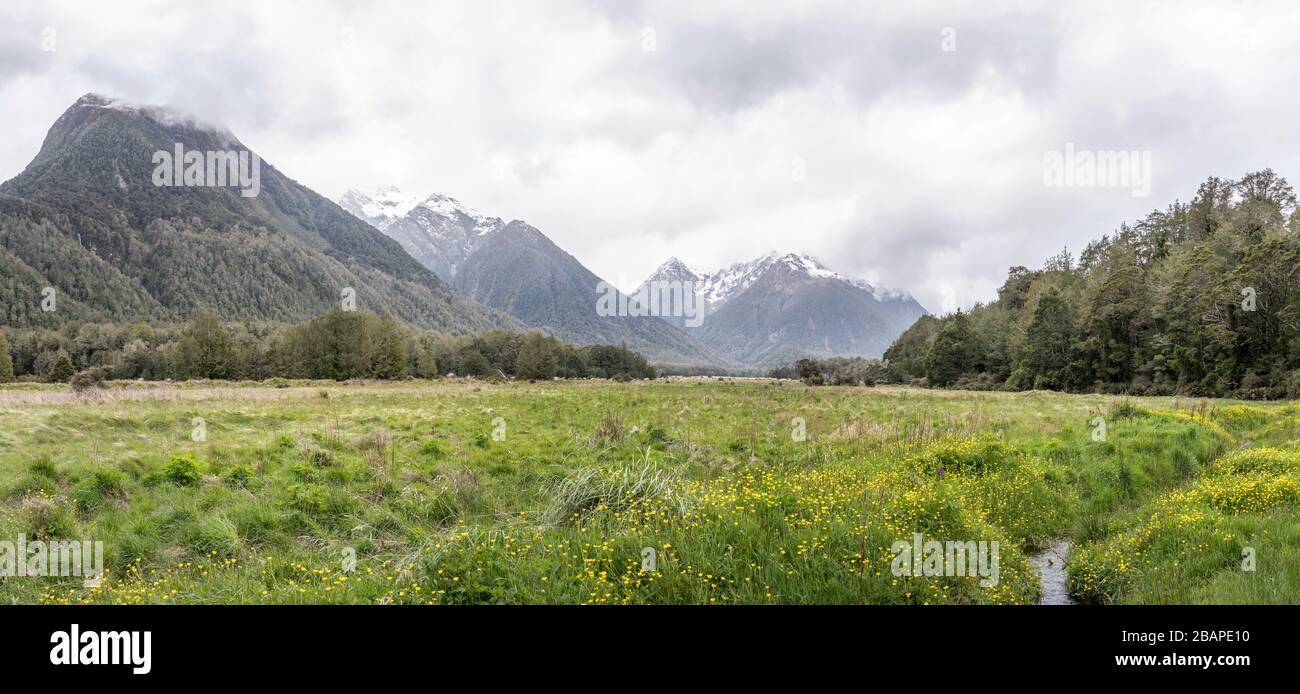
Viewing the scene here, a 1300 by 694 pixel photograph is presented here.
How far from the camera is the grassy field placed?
264 inches

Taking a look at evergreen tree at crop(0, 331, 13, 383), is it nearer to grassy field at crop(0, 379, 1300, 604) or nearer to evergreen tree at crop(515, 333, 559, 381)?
evergreen tree at crop(515, 333, 559, 381)

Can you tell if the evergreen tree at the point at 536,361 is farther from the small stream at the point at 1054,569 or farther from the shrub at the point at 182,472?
the small stream at the point at 1054,569

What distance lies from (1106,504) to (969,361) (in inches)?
2997

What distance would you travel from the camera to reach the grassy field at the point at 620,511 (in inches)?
264

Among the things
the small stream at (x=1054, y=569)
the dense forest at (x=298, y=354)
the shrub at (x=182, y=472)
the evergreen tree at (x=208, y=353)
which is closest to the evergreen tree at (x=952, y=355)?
the dense forest at (x=298, y=354)

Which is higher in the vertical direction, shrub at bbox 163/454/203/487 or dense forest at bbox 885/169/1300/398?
dense forest at bbox 885/169/1300/398

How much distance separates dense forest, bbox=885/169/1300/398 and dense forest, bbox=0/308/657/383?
222ft

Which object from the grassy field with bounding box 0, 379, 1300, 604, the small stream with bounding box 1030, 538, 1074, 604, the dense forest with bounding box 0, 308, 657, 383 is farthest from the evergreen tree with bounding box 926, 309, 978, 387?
the small stream with bounding box 1030, 538, 1074, 604

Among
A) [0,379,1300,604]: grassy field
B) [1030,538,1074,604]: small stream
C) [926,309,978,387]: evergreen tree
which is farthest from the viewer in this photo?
[926,309,978,387]: evergreen tree

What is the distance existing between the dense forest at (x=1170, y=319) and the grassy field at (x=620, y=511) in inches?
1395

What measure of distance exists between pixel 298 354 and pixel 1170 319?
10015 cm
